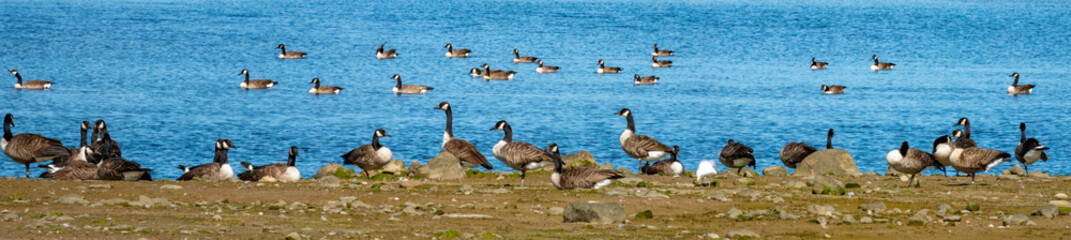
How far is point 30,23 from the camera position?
355ft

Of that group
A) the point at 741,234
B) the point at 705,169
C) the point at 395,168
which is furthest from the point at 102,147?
the point at 741,234

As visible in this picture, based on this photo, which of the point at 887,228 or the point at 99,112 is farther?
the point at 99,112

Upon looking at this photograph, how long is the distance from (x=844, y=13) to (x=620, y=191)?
130 m

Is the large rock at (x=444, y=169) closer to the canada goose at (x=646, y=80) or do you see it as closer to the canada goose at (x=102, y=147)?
the canada goose at (x=102, y=147)

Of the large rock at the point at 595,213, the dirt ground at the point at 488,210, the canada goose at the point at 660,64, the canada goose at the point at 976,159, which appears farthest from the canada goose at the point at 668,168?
the canada goose at the point at 660,64

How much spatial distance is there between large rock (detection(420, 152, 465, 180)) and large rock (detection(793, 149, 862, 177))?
675 cm

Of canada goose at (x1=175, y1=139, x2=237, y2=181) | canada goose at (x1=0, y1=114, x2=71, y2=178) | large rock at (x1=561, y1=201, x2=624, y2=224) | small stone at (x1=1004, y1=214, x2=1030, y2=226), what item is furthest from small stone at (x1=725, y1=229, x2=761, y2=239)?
canada goose at (x1=0, y1=114, x2=71, y2=178)

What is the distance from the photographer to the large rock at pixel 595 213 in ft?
53.6

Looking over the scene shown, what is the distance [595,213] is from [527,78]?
53.2m

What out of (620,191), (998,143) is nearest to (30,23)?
(998,143)

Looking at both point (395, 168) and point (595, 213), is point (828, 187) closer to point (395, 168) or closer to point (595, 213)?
point (595, 213)

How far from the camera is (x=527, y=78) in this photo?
69.4 meters

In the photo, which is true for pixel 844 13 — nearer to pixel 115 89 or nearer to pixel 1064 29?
pixel 1064 29

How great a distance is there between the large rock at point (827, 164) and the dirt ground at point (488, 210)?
277 centimetres
